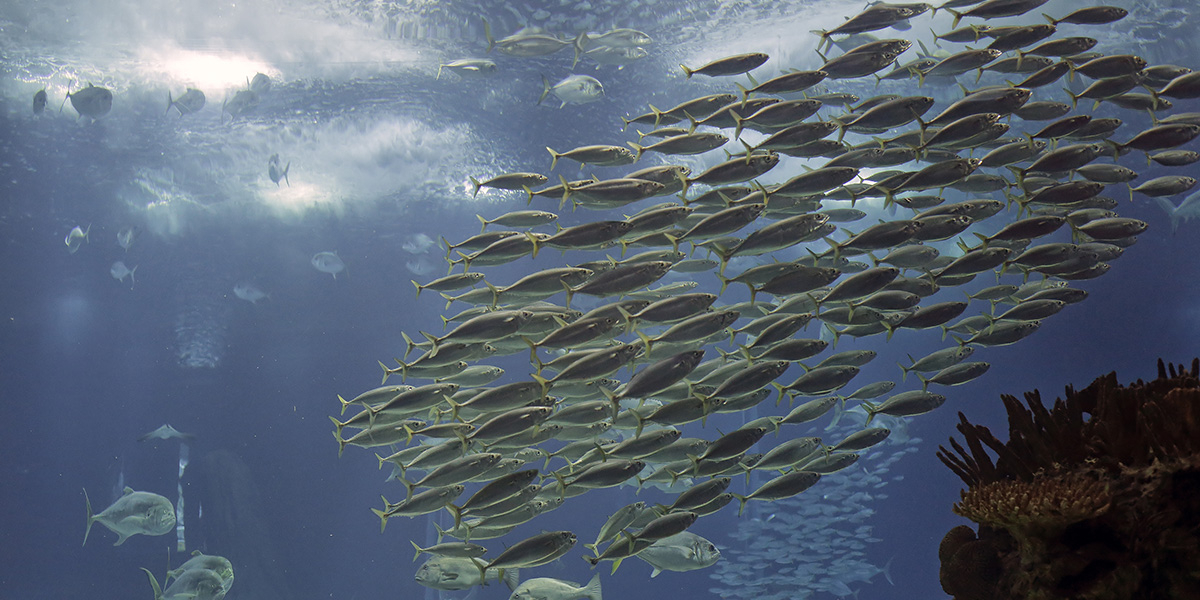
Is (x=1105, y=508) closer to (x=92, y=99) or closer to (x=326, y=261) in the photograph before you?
(x=92, y=99)

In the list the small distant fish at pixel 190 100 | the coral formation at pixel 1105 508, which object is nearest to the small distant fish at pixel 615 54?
the small distant fish at pixel 190 100

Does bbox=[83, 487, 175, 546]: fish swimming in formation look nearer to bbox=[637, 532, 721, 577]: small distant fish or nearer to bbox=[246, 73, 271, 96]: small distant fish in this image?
bbox=[637, 532, 721, 577]: small distant fish

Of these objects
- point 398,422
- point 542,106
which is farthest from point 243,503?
point 398,422

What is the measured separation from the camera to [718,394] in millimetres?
4441

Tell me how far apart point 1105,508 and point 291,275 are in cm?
2821

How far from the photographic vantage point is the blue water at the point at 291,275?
13.6 metres

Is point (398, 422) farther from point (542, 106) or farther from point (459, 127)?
point (459, 127)

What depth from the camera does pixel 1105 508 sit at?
6.75 feet

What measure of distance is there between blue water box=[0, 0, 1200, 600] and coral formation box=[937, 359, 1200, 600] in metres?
11.3

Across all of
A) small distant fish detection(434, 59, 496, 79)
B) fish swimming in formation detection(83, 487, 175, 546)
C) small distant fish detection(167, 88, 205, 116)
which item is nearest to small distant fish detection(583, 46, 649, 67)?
small distant fish detection(434, 59, 496, 79)

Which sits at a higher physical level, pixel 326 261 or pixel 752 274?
pixel 752 274

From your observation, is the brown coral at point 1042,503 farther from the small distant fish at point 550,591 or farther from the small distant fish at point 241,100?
the small distant fish at point 241,100

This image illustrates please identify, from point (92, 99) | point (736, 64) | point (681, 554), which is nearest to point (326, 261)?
point (92, 99)

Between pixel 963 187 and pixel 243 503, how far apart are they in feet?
68.2
